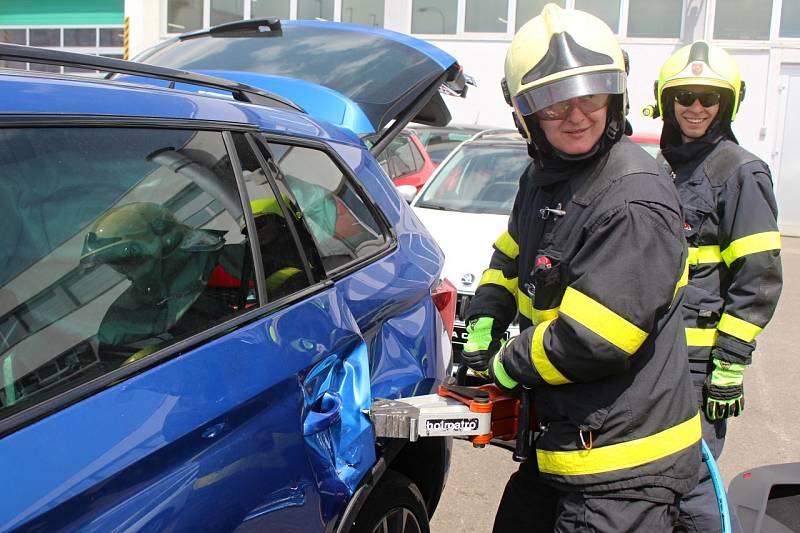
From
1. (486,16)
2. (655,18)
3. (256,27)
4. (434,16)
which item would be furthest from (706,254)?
(434,16)

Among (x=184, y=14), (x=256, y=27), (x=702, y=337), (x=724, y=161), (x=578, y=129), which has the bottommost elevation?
(x=702, y=337)

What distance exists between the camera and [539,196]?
2.19 m

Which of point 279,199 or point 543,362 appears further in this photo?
point 279,199

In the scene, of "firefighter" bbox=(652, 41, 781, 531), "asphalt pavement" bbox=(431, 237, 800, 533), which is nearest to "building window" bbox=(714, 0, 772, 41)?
"asphalt pavement" bbox=(431, 237, 800, 533)

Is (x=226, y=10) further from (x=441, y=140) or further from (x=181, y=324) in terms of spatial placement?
(x=181, y=324)

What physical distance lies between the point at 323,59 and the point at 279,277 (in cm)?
229

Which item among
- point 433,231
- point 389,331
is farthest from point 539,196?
point 433,231

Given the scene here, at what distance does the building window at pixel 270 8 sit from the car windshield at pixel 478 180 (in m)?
11.0

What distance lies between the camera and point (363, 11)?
16.3m

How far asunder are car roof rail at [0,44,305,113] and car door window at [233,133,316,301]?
10.4 inches

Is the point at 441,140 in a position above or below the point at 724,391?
above

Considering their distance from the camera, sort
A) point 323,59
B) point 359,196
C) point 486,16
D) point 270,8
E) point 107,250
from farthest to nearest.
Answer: point 270,8 < point 486,16 < point 323,59 < point 359,196 < point 107,250

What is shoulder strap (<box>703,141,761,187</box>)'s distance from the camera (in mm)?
2922

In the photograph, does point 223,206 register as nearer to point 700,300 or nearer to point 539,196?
point 539,196
